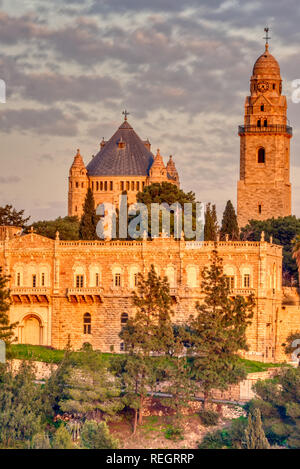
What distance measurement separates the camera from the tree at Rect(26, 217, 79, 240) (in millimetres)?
112688

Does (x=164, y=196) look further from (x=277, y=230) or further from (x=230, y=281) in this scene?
(x=230, y=281)

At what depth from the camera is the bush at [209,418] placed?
3194 inches

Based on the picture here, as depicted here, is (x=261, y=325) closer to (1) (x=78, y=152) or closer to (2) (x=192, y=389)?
(2) (x=192, y=389)

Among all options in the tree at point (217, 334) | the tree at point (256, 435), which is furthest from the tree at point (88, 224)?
the tree at point (256, 435)

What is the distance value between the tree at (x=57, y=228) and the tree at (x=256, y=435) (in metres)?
36.3

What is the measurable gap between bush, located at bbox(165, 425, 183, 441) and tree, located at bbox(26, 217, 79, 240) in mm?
31334

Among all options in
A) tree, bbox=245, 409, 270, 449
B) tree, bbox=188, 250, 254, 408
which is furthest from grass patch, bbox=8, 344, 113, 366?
tree, bbox=245, 409, 270, 449

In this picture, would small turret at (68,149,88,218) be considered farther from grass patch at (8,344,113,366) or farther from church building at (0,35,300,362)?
grass patch at (8,344,113,366)

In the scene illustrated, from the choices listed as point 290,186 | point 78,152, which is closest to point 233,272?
point 290,186

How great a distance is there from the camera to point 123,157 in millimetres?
148625

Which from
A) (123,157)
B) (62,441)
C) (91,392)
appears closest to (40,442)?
(62,441)

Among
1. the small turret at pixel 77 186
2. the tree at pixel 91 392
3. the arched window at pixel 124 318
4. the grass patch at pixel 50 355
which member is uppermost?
the small turret at pixel 77 186

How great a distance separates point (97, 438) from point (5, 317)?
16541 millimetres

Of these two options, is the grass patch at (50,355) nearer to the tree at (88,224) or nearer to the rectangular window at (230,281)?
the rectangular window at (230,281)
